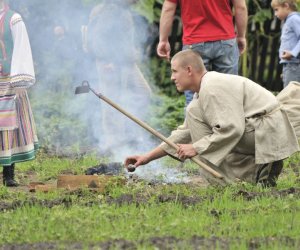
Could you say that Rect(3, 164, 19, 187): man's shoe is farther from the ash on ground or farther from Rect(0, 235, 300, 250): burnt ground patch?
Rect(0, 235, 300, 250): burnt ground patch

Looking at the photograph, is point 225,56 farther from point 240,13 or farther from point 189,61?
point 189,61

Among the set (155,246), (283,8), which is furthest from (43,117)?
(155,246)

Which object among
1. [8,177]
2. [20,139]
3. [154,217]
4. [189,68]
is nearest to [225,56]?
[189,68]

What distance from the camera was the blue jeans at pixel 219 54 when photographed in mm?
8523

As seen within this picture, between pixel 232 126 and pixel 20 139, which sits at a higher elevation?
pixel 232 126

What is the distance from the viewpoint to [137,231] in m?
5.64

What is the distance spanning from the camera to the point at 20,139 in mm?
8055

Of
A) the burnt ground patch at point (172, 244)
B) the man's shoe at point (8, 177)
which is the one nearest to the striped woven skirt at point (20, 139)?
the man's shoe at point (8, 177)

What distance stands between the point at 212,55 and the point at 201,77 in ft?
3.98

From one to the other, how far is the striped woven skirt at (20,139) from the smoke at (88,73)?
1.68 meters

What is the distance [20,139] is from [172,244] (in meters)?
3.12

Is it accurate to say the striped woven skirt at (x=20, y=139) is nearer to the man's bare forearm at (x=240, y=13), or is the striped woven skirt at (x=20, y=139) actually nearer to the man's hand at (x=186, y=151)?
the man's hand at (x=186, y=151)

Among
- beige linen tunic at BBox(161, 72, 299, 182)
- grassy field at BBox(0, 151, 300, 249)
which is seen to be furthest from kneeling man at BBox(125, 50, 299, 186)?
grassy field at BBox(0, 151, 300, 249)

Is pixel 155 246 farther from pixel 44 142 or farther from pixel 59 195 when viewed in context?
pixel 44 142
